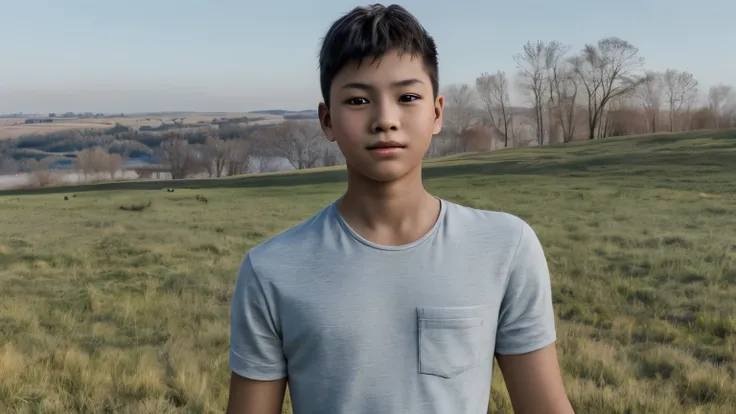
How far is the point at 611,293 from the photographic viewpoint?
507cm

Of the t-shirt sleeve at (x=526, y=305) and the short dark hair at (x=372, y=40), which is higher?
the short dark hair at (x=372, y=40)

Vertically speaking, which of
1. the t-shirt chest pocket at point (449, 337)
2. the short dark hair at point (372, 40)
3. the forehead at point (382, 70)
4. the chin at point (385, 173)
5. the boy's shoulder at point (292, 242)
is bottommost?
the t-shirt chest pocket at point (449, 337)

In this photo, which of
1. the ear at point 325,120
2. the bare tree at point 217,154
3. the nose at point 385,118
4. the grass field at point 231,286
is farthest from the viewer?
the bare tree at point 217,154

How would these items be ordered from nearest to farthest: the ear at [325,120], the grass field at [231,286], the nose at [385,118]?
the nose at [385,118], the ear at [325,120], the grass field at [231,286]

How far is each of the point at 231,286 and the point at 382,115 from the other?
15.4 ft

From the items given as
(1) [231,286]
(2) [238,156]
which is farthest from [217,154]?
(1) [231,286]

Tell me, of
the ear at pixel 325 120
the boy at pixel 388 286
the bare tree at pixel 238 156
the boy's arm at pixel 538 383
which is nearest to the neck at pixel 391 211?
the boy at pixel 388 286

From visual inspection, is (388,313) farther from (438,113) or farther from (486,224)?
(438,113)

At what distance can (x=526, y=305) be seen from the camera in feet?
3.90

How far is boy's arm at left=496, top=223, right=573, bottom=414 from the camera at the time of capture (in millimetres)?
1188

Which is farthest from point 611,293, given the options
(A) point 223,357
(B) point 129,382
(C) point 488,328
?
(C) point 488,328

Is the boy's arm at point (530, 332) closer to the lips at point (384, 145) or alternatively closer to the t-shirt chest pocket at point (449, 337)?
the t-shirt chest pocket at point (449, 337)

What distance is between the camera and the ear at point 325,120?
4.11ft

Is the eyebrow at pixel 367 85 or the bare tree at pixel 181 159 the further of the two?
the bare tree at pixel 181 159
